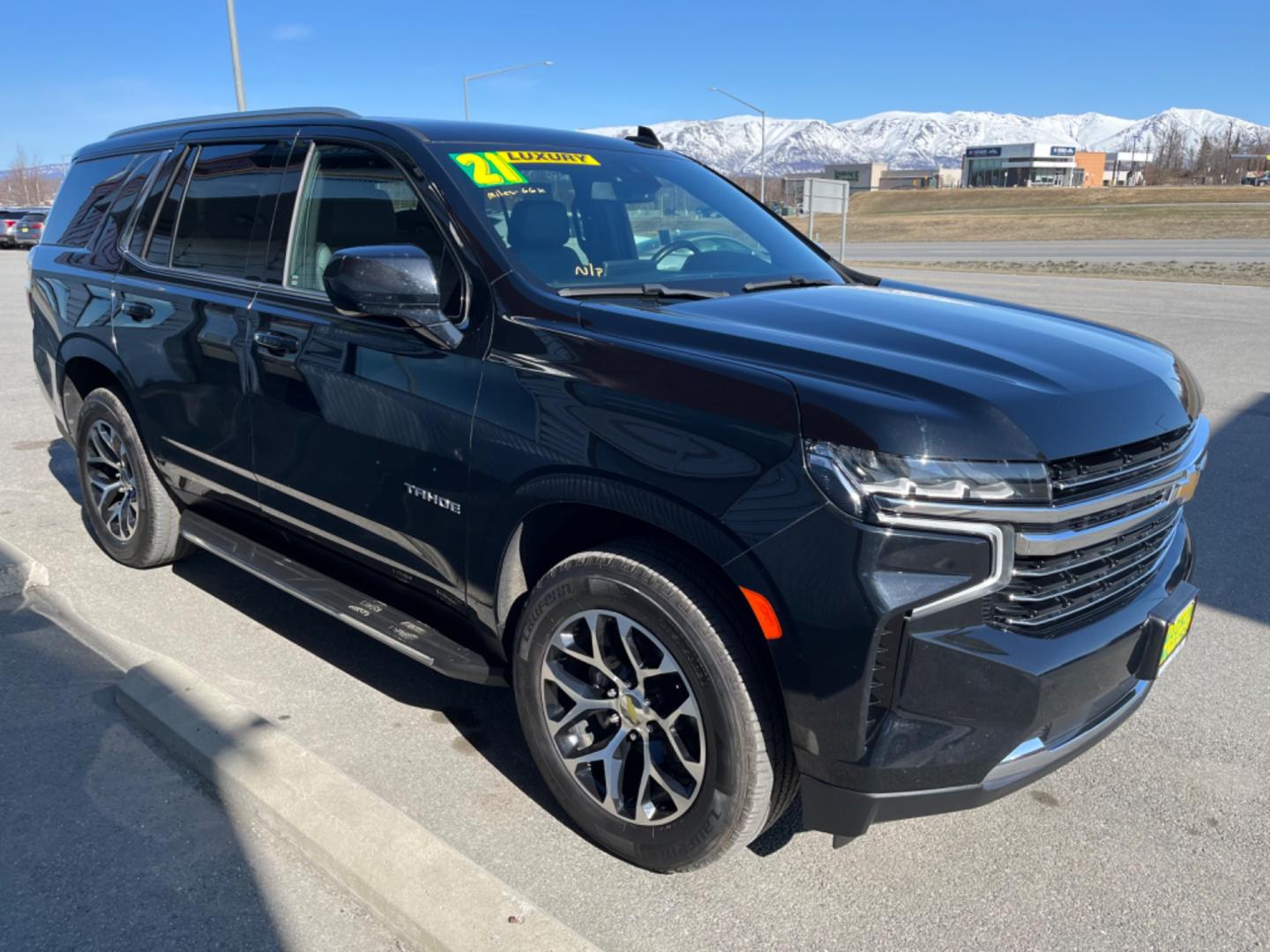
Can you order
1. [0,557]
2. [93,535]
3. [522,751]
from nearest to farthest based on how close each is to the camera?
[522,751] < [0,557] < [93,535]

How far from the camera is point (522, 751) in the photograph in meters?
3.31

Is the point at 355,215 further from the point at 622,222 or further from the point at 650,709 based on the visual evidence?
the point at 650,709

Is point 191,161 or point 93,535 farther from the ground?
point 191,161

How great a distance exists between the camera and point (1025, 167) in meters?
129

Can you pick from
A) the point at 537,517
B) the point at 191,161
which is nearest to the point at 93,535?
the point at 191,161

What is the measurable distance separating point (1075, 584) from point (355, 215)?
2.57 metres

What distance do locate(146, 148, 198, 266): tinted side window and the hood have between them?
8.08 ft

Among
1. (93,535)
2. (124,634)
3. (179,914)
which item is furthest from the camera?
(93,535)

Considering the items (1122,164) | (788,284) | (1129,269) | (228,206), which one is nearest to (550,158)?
(788,284)

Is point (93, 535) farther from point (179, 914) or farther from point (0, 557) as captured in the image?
point (179, 914)

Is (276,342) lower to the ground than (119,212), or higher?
lower

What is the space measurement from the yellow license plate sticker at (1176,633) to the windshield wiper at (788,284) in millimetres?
1570

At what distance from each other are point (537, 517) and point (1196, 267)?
25.0 m

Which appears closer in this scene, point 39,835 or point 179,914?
point 179,914
